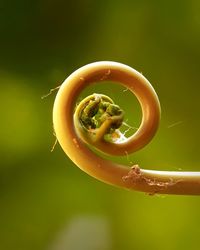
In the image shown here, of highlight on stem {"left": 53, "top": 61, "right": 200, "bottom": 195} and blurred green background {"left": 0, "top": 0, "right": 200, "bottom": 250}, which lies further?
blurred green background {"left": 0, "top": 0, "right": 200, "bottom": 250}

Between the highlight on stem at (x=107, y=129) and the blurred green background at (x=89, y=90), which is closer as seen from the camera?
the highlight on stem at (x=107, y=129)

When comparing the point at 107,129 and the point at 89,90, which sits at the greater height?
the point at 89,90

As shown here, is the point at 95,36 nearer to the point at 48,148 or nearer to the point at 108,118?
the point at 48,148

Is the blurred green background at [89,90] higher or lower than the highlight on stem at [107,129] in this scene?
higher

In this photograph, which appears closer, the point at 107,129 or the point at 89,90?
the point at 107,129
